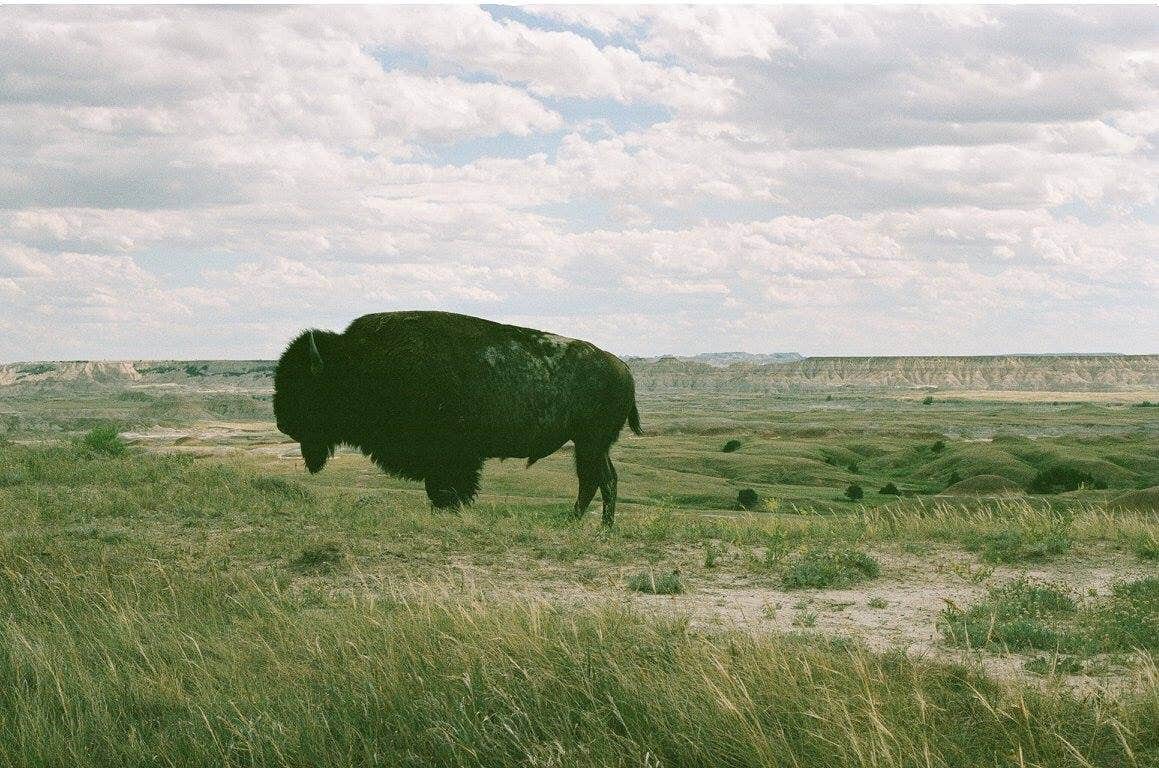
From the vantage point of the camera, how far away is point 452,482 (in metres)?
14.5

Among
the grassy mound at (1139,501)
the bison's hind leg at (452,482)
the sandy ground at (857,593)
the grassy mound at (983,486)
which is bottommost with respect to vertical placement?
the grassy mound at (983,486)

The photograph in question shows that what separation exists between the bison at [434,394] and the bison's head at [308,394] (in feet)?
0.05

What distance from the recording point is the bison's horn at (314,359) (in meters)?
14.2

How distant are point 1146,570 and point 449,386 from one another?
838 cm

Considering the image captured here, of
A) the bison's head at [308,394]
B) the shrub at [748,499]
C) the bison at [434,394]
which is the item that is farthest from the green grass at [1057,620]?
the shrub at [748,499]

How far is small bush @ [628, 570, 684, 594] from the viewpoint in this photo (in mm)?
9805

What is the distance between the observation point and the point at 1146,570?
1115 cm

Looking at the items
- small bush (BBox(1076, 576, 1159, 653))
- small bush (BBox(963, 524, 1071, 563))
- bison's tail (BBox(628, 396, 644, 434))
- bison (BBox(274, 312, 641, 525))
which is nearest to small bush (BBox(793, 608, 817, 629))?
small bush (BBox(1076, 576, 1159, 653))

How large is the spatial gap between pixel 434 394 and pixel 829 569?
5.88m

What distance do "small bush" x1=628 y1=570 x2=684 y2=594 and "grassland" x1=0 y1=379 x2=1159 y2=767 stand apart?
0.03 m

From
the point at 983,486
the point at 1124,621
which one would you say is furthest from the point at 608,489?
the point at 983,486

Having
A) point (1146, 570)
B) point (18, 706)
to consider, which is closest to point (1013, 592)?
point (1146, 570)

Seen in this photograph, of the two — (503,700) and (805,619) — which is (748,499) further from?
(503,700)

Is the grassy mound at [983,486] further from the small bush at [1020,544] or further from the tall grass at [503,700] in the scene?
the tall grass at [503,700]
